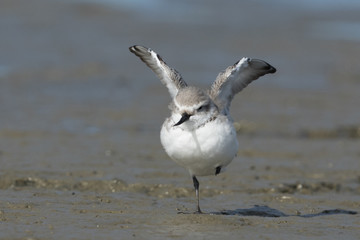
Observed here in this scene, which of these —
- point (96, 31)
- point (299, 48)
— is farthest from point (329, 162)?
point (96, 31)

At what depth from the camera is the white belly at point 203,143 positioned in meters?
6.88

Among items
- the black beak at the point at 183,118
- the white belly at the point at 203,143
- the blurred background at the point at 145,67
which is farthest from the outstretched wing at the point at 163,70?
the blurred background at the point at 145,67

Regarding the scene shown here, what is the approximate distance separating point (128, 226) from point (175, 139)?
0.93m

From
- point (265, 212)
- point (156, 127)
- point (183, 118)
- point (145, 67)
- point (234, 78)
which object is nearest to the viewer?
point (183, 118)

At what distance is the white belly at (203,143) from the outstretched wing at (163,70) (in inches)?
39.2

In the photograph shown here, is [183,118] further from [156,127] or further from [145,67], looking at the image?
[145,67]

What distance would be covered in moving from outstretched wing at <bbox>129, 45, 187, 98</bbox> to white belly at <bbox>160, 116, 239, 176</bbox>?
100 centimetres

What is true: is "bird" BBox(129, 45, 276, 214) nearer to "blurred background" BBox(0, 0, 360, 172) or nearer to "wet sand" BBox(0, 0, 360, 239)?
"wet sand" BBox(0, 0, 360, 239)

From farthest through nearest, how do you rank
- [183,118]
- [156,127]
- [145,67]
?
[145,67] < [156,127] < [183,118]

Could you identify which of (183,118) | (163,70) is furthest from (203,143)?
(163,70)

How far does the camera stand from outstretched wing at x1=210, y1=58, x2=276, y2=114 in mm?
7781

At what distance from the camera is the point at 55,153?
33.2 ft

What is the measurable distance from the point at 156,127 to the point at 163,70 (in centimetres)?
416

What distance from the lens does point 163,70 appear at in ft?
26.6
